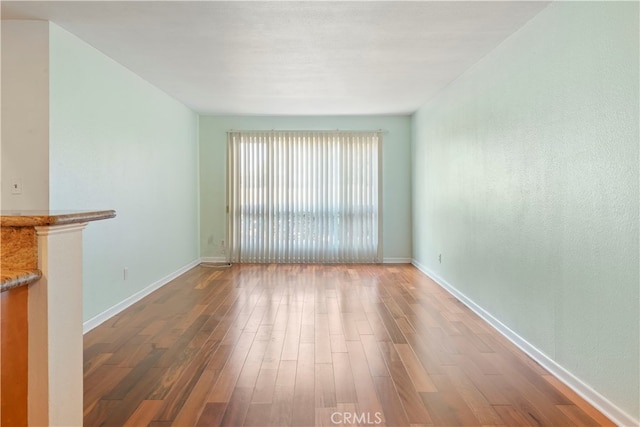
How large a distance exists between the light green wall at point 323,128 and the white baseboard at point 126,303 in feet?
3.61

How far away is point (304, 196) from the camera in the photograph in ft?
21.4

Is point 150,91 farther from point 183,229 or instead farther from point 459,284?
point 459,284

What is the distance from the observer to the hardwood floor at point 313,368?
2.05 meters

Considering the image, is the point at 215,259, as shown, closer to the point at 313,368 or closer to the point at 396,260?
the point at 396,260

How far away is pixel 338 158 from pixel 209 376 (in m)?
4.60

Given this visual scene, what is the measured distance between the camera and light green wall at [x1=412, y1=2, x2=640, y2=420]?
1967 mm

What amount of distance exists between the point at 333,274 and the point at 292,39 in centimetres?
342

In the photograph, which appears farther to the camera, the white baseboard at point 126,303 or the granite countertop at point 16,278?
the white baseboard at point 126,303

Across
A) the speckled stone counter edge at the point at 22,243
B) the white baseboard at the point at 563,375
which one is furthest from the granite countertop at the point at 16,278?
the white baseboard at the point at 563,375

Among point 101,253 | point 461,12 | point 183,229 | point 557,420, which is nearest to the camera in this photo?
point 557,420

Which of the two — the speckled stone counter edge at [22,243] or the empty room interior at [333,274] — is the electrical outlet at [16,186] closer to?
the empty room interior at [333,274]

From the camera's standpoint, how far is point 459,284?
4.33 meters

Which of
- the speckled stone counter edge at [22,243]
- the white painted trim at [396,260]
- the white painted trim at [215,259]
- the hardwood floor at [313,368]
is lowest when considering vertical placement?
the hardwood floor at [313,368]

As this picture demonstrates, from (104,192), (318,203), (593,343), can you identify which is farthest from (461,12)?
(318,203)
